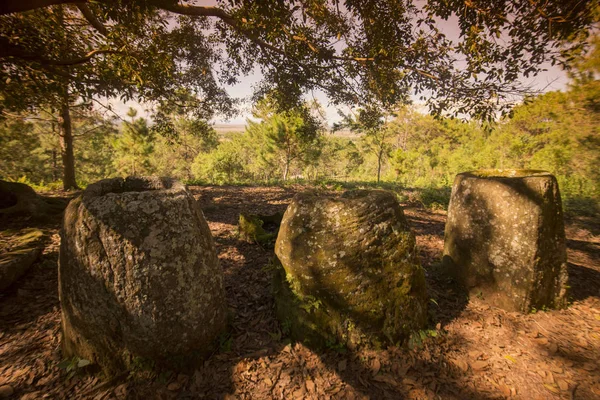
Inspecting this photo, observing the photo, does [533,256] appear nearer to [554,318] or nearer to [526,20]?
[554,318]

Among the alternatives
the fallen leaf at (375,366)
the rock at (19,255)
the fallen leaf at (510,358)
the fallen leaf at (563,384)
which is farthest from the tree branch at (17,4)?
the fallen leaf at (563,384)

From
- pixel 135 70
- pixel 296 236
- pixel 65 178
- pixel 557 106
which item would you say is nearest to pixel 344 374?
pixel 296 236

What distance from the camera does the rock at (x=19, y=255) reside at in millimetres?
3297

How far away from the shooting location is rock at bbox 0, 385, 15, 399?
86.3 inches

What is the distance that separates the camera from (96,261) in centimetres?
223

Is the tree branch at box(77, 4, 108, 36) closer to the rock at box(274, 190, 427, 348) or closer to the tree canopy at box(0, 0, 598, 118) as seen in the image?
the tree canopy at box(0, 0, 598, 118)

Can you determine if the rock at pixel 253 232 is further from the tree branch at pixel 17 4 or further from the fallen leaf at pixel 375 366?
the tree branch at pixel 17 4

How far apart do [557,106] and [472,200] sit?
290 inches

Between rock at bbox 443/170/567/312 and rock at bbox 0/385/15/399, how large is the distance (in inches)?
Result: 217

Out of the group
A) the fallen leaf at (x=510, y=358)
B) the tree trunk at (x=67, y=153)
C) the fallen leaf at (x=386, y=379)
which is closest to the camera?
the fallen leaf at (x=386, y=379)

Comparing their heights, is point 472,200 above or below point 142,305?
above

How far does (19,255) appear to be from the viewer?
142 inches

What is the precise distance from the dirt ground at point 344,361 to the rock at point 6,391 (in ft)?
0.10

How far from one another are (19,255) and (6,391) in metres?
2.21
